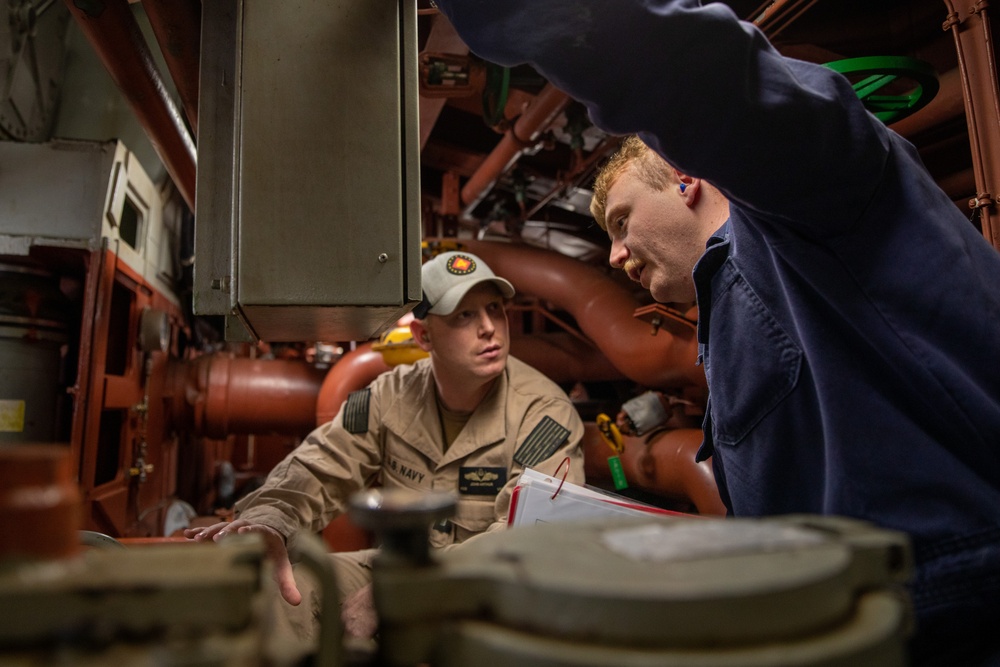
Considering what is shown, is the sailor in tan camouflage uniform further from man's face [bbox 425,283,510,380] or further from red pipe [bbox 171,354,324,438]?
red pipe [bbox 171,354,324,438]

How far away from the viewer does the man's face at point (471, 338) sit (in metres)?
2.04

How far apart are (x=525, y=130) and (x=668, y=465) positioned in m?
1.39

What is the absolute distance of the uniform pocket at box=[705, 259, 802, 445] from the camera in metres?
0.89

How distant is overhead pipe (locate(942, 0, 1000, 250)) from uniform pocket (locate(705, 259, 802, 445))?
2.14 ft

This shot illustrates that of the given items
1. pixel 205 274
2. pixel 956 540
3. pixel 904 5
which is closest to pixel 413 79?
pixel 205 274

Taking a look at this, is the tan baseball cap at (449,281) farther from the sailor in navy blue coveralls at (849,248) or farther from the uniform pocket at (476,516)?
the sailor in navy blue coveralls at (849,248)

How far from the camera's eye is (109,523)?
7.37ft

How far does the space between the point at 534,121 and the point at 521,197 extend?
87 cm

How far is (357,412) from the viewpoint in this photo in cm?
209

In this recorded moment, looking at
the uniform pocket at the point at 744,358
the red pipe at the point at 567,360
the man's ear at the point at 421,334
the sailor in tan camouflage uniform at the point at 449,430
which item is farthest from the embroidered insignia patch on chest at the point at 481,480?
the red pipe at the point at 567,360

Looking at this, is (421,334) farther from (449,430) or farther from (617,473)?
(617,473)

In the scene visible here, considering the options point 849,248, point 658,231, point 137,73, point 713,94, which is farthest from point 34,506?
point 137,73

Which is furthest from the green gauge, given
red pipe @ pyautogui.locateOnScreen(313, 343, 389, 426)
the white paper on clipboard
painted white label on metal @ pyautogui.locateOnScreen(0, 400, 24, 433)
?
painted white label on metal @ pyautogui.locateOnScreen(0, 400, 24, 433)

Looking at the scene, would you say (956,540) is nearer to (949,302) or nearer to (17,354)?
(949,302)
